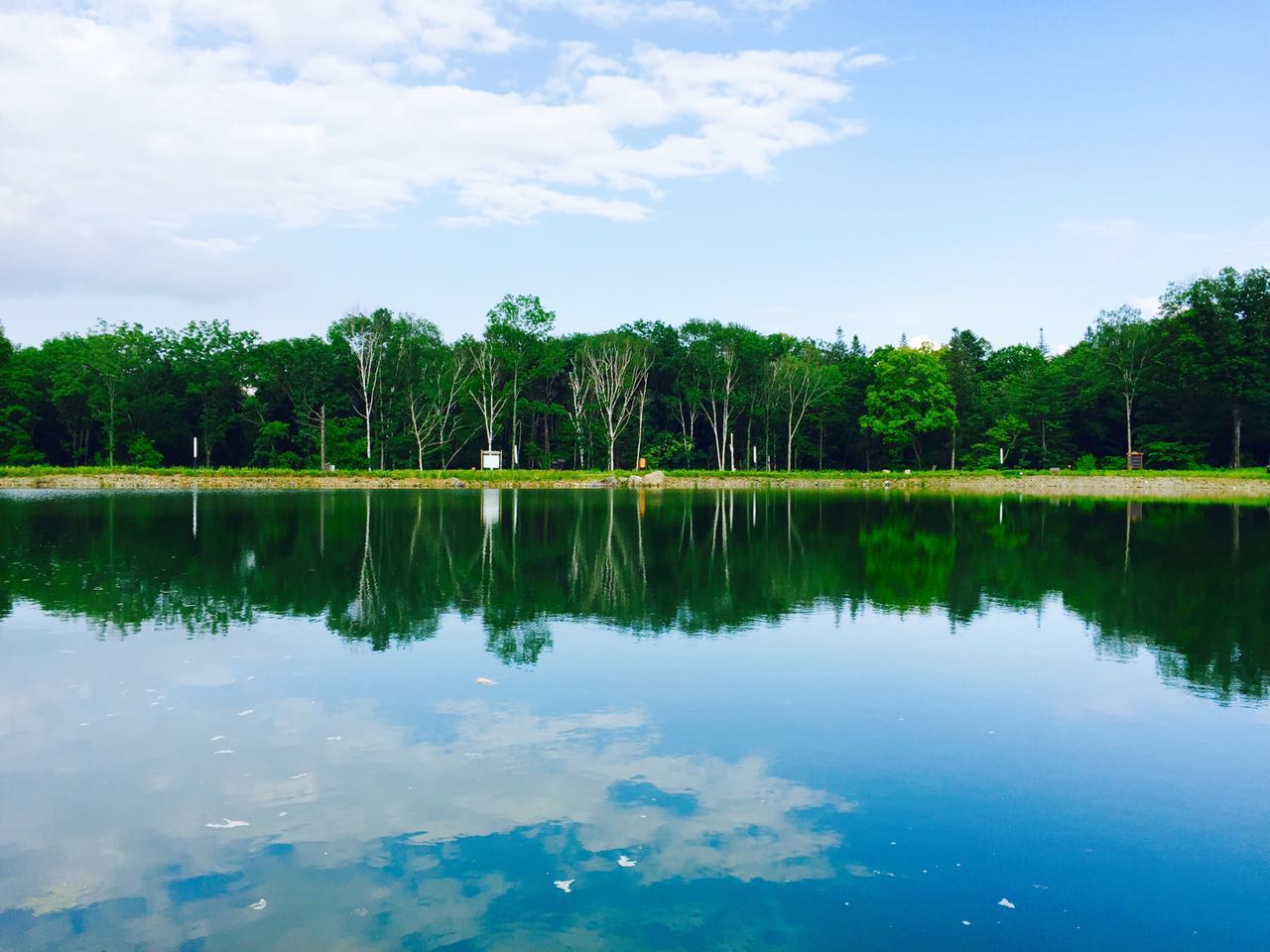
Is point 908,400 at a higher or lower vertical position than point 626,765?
higher

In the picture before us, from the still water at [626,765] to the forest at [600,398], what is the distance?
60667mm

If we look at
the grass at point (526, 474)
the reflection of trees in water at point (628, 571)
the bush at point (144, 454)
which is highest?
the bush at point (144, 454)

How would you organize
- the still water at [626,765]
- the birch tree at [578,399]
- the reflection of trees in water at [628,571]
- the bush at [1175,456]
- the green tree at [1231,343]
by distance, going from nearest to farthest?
the still water at [626,765] → the reflection of trees in water at [628,571] → the green tree at [1231,343] → the bush at [1175,456] → the birch tree at [578,399]

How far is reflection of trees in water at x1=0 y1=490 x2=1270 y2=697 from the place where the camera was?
15.2 metres

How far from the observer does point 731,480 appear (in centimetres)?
7425

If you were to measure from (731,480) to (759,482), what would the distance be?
Answer: 239 centimetres

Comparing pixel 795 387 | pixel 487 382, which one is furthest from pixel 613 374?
pixel 795 387

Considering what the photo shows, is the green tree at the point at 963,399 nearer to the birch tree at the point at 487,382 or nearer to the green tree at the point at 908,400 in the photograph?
the green tree at the point at 908,400

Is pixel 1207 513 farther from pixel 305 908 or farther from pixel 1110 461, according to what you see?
pixel 305 908

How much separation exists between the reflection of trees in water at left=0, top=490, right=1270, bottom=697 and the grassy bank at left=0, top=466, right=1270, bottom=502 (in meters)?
23.9

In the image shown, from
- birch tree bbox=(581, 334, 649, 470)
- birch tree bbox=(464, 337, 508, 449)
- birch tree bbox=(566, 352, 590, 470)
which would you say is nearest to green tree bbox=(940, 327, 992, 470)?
birch tree bbox=(581, 334, 649, 470)

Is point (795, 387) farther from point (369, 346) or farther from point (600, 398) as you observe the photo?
point (369, 346)

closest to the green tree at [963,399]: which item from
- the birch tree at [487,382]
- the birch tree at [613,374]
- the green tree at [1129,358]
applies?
the green tree at [1129,358]

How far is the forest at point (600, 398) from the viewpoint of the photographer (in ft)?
250
